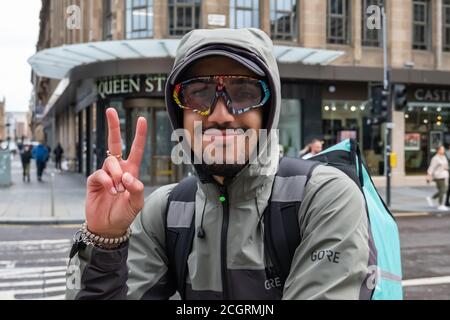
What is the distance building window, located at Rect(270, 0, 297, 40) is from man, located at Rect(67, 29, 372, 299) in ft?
64.0

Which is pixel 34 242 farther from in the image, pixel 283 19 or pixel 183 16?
pixel 283 19

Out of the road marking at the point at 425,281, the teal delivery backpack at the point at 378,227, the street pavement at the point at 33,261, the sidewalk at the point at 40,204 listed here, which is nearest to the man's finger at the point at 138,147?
the teal delivery backpack at the point at 378,227

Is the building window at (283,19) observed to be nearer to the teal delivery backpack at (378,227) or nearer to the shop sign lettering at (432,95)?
the shop sign lettering at (432,95)

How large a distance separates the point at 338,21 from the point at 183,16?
6801mm

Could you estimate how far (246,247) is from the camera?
1604mm

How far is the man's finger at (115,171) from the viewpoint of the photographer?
60.4 inches

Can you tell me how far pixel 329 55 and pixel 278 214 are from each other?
1849 cm

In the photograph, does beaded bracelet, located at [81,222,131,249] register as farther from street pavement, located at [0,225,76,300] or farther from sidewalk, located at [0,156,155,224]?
sidewalk, located at [0,156,155,224]

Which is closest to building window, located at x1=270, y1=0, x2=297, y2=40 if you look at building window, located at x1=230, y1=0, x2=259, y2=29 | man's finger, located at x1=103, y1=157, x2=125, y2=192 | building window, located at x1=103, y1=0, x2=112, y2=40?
building window, located at x1=230, y1=0, x2=259, y2=29

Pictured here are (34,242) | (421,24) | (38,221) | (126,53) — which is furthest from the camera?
(421,24)

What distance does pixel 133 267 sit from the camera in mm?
1779

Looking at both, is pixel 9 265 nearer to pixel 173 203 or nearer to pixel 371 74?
pixel 173 203

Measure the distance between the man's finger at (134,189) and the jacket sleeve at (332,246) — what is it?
0.51 meters

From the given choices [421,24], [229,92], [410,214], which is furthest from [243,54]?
[421,24]
